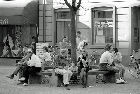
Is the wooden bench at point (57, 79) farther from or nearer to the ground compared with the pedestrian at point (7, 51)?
nearer to the ground

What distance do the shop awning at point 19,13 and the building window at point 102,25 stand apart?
11.4 ft

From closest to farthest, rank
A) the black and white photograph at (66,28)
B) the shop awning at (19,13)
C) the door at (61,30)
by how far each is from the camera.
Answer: the black and white photograph at (66,28) < the shop awning at (19,13) < the door at (61,30)

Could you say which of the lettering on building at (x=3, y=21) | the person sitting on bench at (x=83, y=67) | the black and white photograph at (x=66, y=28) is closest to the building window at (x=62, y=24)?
the black and white photograph at (x=66, y=28)

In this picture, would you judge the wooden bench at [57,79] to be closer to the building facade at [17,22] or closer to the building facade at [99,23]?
the building facade at [99,23]

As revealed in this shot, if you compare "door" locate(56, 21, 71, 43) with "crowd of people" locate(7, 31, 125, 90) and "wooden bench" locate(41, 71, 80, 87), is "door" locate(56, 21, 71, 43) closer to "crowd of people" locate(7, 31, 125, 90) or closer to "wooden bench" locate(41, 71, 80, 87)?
"crowd of people" locate(7, 31, 125, 90)

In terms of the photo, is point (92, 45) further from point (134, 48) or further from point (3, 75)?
point (3, 75)

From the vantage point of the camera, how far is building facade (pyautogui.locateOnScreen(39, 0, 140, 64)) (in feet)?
84.1

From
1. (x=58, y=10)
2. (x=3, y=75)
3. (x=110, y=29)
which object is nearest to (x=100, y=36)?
(x=110, y=29)

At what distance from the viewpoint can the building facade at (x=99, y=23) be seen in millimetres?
25625

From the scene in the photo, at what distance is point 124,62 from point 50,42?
4.59 meters

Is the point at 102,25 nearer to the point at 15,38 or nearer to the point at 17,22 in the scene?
the point at 17,22

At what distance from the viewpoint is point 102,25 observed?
26359 mm

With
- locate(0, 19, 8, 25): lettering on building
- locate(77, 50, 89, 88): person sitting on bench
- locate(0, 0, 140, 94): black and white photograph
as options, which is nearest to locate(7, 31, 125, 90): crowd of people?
locate(77, 50, 89, 88): person sitting on bench

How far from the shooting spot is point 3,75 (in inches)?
832
